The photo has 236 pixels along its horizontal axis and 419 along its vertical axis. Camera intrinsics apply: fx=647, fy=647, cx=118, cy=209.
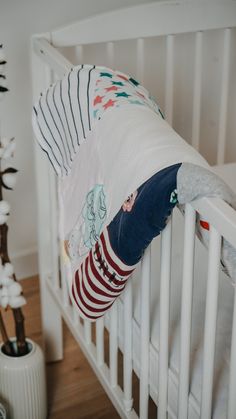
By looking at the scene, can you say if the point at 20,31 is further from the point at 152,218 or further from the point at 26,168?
the point at 152,218

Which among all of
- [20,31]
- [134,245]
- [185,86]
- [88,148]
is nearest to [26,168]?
[20,31]

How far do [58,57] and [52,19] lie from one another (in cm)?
59

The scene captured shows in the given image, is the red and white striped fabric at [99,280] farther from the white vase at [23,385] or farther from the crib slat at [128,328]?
the white vase at [23,385]

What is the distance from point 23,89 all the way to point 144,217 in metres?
1.12

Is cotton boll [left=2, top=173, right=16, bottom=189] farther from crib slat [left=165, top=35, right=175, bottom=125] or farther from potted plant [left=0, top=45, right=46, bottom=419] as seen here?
crib slat [left=165, top=35, right=175, bottom=125]

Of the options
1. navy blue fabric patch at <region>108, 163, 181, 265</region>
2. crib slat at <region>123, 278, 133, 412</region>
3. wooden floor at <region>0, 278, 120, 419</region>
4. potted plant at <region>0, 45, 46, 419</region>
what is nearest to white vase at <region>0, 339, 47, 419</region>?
potted plant at <region>0, 45, 46, 419</region>

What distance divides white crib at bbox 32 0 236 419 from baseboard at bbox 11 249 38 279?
0.41 m

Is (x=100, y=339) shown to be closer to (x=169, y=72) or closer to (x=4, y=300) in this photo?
(x=4, y=300)

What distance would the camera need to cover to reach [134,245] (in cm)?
91

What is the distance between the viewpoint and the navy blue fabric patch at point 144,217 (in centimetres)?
84

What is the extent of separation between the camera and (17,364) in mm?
1461

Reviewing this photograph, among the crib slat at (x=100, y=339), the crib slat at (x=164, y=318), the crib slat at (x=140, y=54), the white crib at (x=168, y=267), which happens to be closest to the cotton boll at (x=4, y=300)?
the white crib at (x=168, y=267)

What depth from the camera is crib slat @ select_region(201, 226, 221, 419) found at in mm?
797

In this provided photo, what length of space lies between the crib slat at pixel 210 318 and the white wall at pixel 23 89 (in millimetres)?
1194
